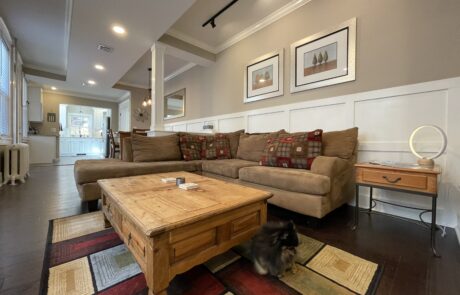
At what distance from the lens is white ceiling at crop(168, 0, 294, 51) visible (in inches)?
116

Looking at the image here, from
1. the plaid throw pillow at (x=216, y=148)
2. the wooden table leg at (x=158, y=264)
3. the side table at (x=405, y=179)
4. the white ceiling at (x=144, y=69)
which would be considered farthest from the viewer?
the white ceiling at (x=144, y=69)

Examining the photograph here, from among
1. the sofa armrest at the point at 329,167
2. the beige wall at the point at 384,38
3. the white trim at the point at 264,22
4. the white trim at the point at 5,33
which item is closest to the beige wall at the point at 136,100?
the white trim at the point at 5,33

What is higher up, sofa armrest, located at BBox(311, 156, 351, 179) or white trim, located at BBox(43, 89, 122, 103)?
white trim, located at BBox(43, 89, 122, 103)

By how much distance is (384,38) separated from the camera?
2.10 meters

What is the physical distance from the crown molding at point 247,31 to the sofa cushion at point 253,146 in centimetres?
187

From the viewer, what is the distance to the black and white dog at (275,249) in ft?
3.34

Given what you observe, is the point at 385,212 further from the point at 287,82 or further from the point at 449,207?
the point at 287,82

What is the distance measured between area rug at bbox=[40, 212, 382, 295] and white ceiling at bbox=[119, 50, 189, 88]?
4.12m

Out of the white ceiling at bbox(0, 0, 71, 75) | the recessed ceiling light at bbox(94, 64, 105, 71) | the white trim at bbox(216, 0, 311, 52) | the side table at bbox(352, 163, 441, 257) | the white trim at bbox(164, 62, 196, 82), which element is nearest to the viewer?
the side table at bbox(352, 163, 441, 257)

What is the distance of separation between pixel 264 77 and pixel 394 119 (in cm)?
193

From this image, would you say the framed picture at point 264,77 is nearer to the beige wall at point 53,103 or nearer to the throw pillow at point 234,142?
the throw pillow at point 234,142

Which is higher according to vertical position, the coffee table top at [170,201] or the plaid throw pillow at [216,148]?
the plaid throw pillow at [216,148]

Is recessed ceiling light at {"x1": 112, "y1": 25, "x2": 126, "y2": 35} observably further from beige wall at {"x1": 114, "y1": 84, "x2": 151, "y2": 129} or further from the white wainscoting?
beige wall at {"x1": 114, "y1": 84, "x2": 151, "y2": 129}

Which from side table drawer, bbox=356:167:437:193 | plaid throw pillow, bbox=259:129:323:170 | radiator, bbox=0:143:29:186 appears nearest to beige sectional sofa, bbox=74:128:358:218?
plaid throw pillow, bbox=259:129:323:170
